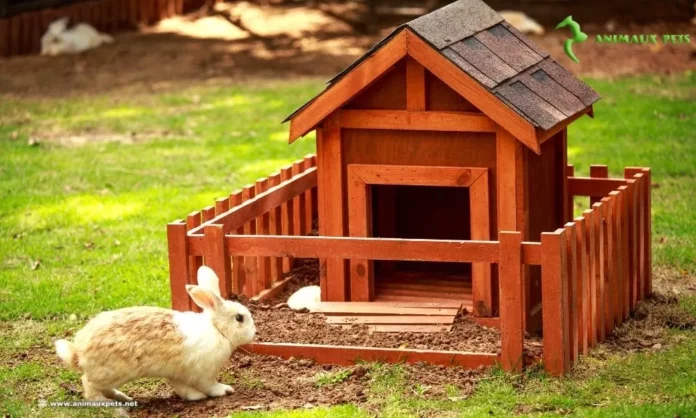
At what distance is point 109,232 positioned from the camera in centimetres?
945

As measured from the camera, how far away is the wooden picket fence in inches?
231

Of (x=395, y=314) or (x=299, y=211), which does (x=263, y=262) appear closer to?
(x=299, y=211)

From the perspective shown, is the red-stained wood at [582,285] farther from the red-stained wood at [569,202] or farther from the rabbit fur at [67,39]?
the rabbit fur at [67,39]

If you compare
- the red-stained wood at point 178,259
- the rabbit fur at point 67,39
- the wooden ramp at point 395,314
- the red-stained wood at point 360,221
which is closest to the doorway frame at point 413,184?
the red-stained wood at point 360,221

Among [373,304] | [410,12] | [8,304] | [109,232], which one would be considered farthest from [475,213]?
[410,12]

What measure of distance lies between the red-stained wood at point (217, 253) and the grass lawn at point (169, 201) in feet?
2.93

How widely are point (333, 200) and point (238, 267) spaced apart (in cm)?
72

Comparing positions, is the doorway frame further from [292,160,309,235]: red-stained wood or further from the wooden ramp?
[292,160,309,235]: red-stained wood

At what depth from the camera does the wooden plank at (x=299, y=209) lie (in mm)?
7966

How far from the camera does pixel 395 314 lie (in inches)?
265

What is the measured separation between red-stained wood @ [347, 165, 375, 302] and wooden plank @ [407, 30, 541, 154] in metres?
0.82

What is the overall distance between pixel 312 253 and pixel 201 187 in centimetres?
460

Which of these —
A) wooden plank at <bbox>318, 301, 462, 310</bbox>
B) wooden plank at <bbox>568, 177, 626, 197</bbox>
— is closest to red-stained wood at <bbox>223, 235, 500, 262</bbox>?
wooden plank at <bbox>318, 301, 462, 310</bbox>

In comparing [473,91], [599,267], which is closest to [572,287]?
[599,267]
